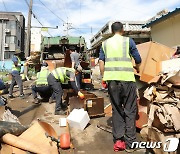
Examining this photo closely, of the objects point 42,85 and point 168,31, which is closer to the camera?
point 42,85

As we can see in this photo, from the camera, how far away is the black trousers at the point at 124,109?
3373 mm

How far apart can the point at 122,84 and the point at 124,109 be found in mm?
375

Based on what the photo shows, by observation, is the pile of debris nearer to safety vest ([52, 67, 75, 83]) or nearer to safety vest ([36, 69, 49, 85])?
safety vest ([52, 67, 75, 83])

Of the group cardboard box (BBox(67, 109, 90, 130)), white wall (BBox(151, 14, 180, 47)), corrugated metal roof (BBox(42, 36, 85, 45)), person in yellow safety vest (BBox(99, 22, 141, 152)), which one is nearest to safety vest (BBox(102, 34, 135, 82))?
person in yellow safety vest (BBox(99, 22, 141, 152))

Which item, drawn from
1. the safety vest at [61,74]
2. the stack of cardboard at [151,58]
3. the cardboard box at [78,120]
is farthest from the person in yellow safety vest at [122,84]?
the safety vest at [61,74]

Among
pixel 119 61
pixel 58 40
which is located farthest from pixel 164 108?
pixel 58 40

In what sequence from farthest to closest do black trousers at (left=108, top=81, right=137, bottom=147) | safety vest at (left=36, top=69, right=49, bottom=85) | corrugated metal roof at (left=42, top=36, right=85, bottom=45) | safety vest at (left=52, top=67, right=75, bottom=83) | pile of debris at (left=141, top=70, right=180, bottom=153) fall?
corrugated metal roof at (left=42, top=36, right=85, bottom=45), safety vest at (left=36, top=69, right=49, bottom=85), safety vest at (left=52, top=67, right=75, bottom=83), black trousers at (left=108, top=81, right=137, bottom=147), pile of debris at (left=141, top=70, right=180, bottom=153)

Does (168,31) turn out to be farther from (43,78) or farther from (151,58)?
(151,58)

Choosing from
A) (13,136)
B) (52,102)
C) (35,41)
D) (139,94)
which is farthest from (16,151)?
(35,41)

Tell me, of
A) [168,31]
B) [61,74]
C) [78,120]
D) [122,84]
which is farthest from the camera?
[168,31]

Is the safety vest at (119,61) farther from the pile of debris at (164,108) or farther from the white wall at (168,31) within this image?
the white wall at (168,31)

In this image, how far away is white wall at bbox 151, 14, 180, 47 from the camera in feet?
28.6

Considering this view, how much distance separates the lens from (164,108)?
2.79 meters

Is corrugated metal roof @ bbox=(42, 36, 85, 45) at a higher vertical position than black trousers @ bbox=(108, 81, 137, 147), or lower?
higher
